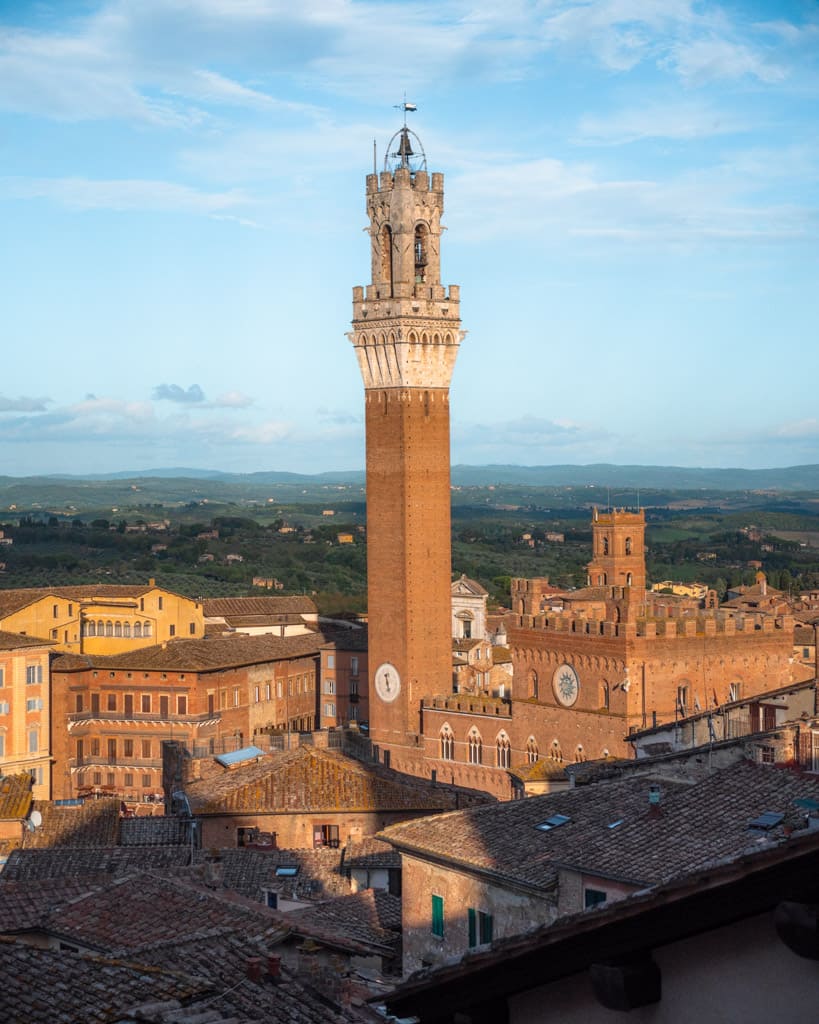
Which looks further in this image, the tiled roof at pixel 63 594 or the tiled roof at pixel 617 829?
the tiled roof at pixel 63 594

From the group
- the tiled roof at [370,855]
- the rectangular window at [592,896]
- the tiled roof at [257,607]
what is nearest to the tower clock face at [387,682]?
the tiled roof at [257,607]

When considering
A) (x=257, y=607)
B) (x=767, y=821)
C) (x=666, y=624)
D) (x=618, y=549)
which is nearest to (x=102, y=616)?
(x=257, y=607)

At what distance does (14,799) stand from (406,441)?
26.4 meters

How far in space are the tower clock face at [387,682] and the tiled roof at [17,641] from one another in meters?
12.3

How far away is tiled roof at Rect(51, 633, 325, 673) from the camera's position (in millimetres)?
62531

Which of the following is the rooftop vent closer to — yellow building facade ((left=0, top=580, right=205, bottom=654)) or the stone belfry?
the stone belfry

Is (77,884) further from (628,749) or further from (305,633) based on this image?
(305,633)

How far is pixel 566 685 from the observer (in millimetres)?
50406

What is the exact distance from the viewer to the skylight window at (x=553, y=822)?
1912 cm

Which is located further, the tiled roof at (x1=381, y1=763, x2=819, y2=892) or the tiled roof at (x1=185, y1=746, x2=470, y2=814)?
the tiled roof at (x1=185, y1=746, x2=470, y2=814)

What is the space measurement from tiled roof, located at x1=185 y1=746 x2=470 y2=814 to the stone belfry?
66.0ft

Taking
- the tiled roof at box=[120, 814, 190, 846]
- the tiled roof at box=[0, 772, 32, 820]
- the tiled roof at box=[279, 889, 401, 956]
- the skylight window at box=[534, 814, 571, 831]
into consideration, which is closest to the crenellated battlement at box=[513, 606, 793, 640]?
the tiled roof at box=[0, 772, 32, 820]

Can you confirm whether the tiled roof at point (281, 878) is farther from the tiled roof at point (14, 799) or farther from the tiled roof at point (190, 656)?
the tiled roof at point (190, 656)

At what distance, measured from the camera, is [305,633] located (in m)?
76.3
